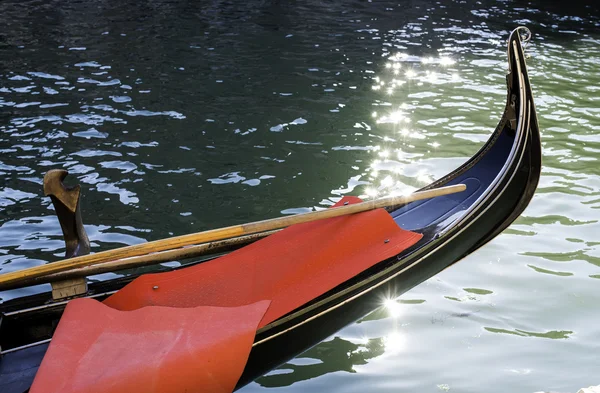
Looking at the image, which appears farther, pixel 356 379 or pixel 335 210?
pixel 356 379

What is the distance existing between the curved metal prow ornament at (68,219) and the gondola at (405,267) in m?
0.05

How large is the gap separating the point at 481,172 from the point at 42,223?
104 inches

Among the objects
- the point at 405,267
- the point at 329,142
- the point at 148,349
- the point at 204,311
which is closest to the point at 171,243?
the point at 204,311

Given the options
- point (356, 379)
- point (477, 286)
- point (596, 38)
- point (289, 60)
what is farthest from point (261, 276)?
point (596, 38)

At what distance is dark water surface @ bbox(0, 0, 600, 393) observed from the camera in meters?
3.28

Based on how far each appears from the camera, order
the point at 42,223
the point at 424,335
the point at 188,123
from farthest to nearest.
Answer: the point at 188,123 → the point at 42,223 → the point at 424,335

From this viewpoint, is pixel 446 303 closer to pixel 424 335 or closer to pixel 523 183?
pixel 424 335

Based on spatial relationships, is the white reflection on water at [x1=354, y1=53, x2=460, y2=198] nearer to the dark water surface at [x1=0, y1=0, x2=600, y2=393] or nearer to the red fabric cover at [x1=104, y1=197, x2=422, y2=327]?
the dark water surface at [x1=0, y1=0, x2=600, y2=393]

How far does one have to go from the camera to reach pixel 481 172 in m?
3.50

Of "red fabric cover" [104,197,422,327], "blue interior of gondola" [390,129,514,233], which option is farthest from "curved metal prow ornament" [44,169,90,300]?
"blue interior of gondola" [390,129,514,233]

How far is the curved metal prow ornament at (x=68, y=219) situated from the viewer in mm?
2760

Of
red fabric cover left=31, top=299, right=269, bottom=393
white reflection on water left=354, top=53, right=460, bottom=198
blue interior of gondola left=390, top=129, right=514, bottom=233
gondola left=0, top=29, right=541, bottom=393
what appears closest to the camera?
red fabric cover left=31, top=299, right=269, bottom=393

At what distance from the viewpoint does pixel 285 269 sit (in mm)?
2859

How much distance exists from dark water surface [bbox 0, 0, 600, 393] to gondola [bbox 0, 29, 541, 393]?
1.50 ft
